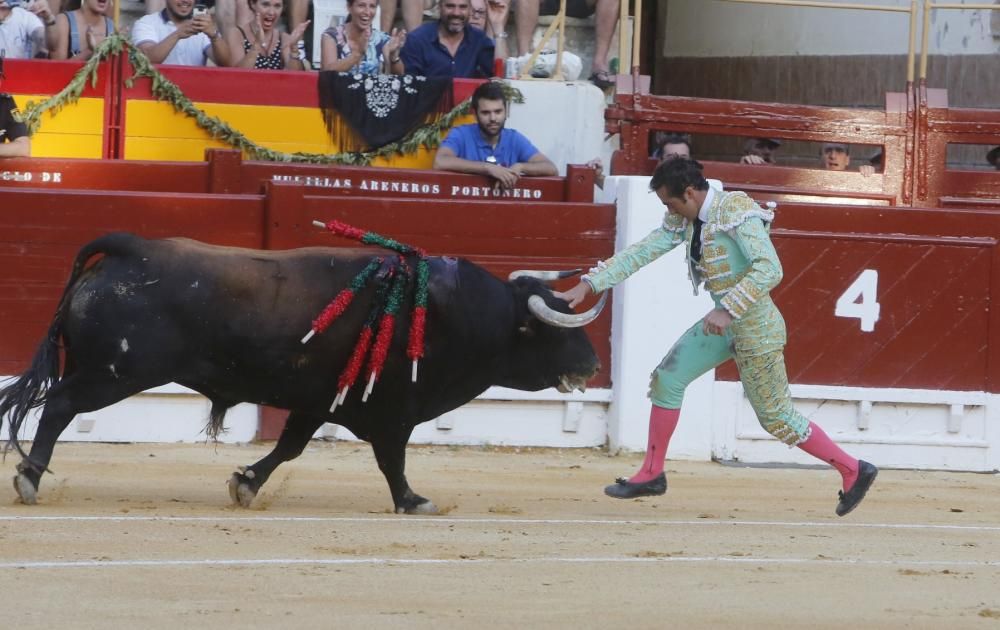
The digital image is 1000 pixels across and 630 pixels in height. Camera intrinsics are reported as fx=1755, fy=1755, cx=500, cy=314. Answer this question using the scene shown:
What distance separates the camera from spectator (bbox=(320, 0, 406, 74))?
9648 millimetres

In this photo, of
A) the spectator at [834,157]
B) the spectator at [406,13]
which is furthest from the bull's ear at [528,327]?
the spectator at [834,157]

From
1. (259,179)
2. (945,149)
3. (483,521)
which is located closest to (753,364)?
(483,521)

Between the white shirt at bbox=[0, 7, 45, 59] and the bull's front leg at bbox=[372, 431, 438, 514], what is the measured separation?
4191 mm

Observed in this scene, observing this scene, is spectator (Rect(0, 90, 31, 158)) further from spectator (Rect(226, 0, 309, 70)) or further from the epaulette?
the epaulette

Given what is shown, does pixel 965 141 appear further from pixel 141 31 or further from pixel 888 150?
pixel 141 31

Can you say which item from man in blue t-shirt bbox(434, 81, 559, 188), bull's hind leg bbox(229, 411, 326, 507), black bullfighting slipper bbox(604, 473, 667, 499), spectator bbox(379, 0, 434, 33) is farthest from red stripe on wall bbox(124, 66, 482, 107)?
black bullfighting slipper bbox(604, 473, 667, 499)

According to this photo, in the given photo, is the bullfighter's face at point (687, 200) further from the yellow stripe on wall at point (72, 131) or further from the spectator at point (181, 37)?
the yellow stripe on wall at point (72, 131)

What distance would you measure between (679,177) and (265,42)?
174 inches

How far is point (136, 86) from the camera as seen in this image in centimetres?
945

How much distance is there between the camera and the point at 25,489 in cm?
598

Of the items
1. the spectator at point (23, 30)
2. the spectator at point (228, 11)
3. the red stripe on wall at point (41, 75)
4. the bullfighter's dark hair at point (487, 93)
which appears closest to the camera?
the bullfighter's dark hair at point (487, 93)

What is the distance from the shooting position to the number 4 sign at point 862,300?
881 cm

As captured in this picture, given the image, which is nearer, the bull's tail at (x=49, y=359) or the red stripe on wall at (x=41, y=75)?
the bull's tail at (x=49, y=359)

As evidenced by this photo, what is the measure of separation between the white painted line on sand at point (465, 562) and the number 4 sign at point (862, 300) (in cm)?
332
